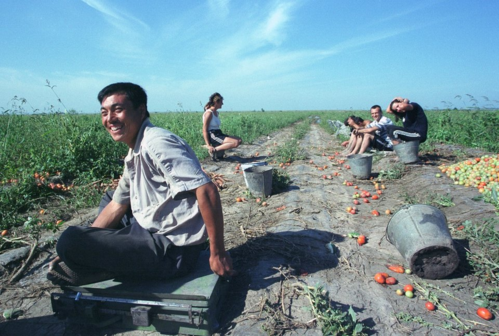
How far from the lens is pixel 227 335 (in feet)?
6.20

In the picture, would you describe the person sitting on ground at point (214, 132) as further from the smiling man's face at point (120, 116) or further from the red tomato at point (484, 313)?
the red tomato at point (484, 313)

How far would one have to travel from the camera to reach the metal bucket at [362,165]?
17.4 feet

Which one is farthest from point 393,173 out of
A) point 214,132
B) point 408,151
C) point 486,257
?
point 214,132

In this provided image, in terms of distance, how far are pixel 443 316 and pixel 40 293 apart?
2962 millimetres

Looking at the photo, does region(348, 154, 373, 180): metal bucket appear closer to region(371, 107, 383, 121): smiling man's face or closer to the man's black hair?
region(371, 107, 383, 121): smiling man's face

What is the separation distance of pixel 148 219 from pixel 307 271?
4.44 feet

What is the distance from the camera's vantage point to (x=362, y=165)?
17.5 feet

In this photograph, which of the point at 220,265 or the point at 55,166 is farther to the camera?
the point at 55,166

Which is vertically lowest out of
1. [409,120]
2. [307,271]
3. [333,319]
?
[307,271]

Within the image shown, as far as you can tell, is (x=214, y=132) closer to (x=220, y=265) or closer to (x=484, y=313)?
(x=220, y=265)

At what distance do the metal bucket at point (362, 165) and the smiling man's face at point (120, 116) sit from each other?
4.24 meters

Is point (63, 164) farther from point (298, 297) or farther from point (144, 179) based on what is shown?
point (298, 297)

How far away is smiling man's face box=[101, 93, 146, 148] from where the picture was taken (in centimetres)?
192

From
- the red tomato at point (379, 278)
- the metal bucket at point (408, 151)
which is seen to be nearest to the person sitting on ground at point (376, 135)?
the metal bucket at point (408, 151)
